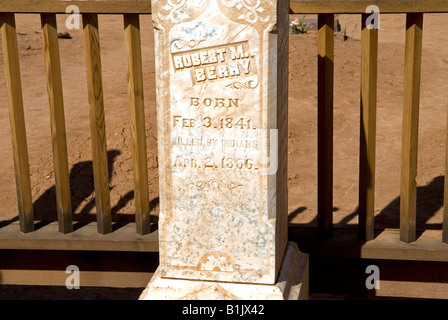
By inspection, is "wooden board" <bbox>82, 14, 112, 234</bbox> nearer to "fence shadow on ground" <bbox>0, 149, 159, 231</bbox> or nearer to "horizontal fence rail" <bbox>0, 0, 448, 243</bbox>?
"horizontal fence rail" <bbox>0, 0, 448, 243</bbox>

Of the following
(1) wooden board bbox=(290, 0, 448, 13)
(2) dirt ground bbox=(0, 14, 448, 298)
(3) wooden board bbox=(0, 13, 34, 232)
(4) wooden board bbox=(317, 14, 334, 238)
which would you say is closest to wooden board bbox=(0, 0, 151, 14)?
(3) wooden board bbox=(0, 13, 34, 232)

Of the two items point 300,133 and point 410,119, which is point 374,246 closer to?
point 410,119

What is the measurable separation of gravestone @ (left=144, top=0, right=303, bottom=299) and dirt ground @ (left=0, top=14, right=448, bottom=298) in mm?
1426

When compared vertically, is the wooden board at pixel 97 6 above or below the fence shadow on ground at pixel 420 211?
above

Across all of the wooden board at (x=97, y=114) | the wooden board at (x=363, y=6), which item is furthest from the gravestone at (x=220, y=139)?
the wooden board at (x=97, y=114)

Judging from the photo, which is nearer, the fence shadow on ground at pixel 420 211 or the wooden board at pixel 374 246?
the wooden board at pixel 374 246

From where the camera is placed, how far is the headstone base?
11.8 ft

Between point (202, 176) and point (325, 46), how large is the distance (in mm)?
991

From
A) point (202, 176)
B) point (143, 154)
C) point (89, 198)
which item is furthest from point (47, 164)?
point (202, 176)

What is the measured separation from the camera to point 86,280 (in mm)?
4402

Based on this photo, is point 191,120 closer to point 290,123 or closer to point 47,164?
point 47,164

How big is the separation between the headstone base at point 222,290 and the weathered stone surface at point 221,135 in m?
0.04

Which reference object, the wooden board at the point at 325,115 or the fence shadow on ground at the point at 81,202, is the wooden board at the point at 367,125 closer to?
the wooden board at the point at 325,115

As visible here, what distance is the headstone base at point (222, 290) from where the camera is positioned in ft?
11.8
